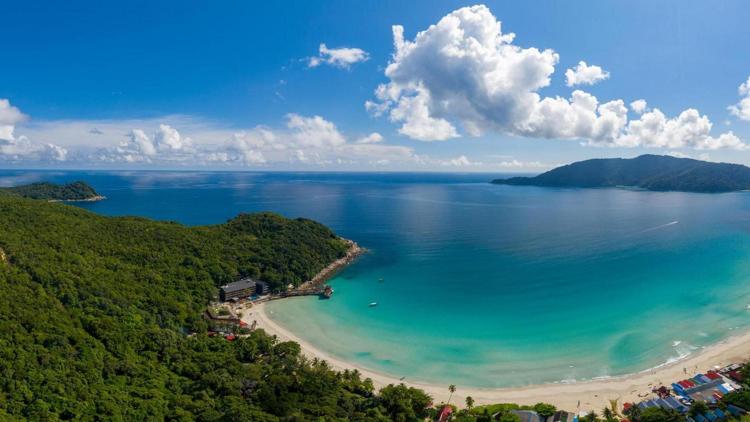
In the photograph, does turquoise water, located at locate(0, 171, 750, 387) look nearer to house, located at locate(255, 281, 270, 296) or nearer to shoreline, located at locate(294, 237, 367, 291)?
shoreline, located at locate(294, 237, 367, 291)

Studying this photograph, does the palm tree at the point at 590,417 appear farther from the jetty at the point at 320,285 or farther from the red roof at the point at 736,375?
the jetty at the point at 320,285

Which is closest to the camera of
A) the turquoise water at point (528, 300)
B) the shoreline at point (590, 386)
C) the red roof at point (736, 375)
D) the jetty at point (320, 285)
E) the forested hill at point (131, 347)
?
the forested hill at point (131, 347)

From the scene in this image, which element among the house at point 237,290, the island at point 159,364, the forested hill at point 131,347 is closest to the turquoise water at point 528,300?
the island at point 159,364

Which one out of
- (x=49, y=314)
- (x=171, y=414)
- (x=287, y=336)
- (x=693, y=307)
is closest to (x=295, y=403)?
(x=171, y=414)

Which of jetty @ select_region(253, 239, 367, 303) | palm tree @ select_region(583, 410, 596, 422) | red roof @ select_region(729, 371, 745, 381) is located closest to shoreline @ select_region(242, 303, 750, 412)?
red roof @ select_region(729, 371, 745, 381)

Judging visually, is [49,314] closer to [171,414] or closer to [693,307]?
[171,414]
